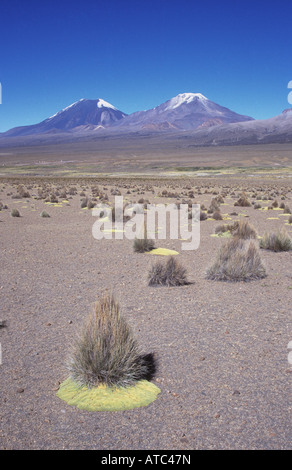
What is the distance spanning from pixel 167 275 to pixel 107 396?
13.2 feet

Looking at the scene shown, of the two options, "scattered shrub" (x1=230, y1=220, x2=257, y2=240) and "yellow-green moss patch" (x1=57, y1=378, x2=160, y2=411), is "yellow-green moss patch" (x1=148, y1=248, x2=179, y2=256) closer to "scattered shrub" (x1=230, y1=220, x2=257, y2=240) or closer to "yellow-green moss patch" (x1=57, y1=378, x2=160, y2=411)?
"scattered shrub" (x1=230, y1=220, x2=257, y2=240)

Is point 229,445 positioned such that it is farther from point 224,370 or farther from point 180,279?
point 180,279

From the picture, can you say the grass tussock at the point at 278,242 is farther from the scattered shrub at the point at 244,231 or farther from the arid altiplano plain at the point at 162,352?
the arid altiplano plain at the point at 162,352

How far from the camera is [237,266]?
313 inches

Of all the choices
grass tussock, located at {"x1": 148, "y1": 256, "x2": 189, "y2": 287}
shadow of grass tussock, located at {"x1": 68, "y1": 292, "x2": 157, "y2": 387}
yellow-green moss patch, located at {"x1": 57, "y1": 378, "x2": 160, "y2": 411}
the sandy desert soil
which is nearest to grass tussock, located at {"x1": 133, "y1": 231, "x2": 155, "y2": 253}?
the sandy desert soil

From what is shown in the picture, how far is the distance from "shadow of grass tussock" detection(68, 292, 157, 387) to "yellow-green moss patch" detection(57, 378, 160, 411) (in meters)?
0.07

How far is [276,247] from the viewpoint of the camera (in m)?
10.9

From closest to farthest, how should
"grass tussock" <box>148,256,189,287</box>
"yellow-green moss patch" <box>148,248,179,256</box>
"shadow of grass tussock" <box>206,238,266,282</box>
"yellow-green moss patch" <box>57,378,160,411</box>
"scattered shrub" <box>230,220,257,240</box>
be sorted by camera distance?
"yellow-green moss patch" <box>57,378,160,411</box> → "grass tussock" <box>148,256,189,287</box> → "shadow of grass tussock" <box>206,238,266,282</box> → "yellow-green moss patch" <box>148,248,179,256</box> → "scattered shrub" <box>230,220,257,240</box>

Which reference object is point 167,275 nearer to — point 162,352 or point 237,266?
point 237,266

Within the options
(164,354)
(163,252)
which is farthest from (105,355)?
(163,252)

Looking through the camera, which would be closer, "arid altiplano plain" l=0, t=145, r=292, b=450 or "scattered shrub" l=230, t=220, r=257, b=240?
"arid altiplano plain" l=0, t=145, r=292, b=450

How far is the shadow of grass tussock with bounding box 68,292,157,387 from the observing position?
407 centimetres

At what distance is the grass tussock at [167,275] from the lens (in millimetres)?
7703
